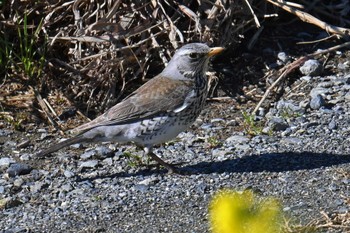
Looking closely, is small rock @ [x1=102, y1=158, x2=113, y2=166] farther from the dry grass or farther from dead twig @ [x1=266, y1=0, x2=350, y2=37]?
dead twig @ [x1=266, y1=0, x2=350, y2=37]

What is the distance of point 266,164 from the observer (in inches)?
265

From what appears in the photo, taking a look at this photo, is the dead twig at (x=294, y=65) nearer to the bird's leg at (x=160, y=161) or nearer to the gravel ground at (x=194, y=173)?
the gravel ground at (x=194, y=173)

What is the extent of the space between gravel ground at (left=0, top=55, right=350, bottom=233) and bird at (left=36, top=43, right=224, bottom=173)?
1.01ft

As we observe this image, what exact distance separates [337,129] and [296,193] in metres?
1.53

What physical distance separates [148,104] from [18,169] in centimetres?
130

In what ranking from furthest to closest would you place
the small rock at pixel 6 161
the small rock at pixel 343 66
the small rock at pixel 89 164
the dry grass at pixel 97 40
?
the small rock at pixel 343 66, the dry grass at pixel 97 40, the small rock at pixel 6 161, the small rock at pixel 89 164

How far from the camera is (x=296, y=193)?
6.06 m

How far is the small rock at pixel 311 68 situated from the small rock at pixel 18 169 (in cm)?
331

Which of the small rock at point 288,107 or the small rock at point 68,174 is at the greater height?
the small rock at point 68,174

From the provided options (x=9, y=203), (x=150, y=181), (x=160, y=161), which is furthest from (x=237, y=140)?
(x=9, y=203)

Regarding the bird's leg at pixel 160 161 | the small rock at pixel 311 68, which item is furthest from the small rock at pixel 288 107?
the bird's leg at pixel 160 161

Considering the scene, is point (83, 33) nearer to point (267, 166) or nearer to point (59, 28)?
point (59, 28)

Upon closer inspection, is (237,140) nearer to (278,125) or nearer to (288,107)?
(278,125)

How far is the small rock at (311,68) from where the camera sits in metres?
8.59
